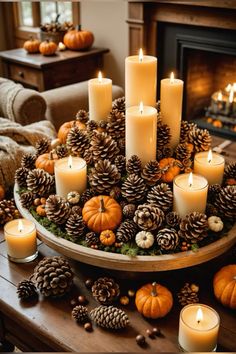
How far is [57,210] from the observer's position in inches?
48.2

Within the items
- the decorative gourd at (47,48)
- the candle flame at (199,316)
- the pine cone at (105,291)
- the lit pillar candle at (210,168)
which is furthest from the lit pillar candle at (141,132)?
the decorative gourd at (47,48)

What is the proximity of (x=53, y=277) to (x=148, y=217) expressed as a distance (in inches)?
11.0

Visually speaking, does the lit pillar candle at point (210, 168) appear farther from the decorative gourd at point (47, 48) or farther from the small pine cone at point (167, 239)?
the decorative gourd at point (47, 48)

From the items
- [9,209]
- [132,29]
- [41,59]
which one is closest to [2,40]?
[41,59]

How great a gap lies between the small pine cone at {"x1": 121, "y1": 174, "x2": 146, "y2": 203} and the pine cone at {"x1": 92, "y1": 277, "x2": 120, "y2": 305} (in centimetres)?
22

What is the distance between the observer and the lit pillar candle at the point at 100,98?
4.55 ft

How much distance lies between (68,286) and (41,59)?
2.37m

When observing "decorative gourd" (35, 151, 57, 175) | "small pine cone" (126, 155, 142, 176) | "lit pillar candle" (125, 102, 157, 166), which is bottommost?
"decorative gourd" (35, 151, 57, 175)

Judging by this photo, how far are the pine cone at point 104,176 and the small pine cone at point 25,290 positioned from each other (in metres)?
0.31

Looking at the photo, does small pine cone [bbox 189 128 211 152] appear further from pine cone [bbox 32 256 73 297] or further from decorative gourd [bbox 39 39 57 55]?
decorative gourd [bbox 39 39 57 55]

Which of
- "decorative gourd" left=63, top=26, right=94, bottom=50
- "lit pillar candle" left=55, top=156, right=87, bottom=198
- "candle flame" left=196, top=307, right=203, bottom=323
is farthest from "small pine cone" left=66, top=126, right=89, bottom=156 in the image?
"decorative gourd" left=63, top=26, right=94, bottom=50

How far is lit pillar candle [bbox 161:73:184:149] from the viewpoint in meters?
1.31

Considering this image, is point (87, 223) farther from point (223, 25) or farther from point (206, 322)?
point (223, 25)

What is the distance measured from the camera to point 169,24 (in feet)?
9.89
